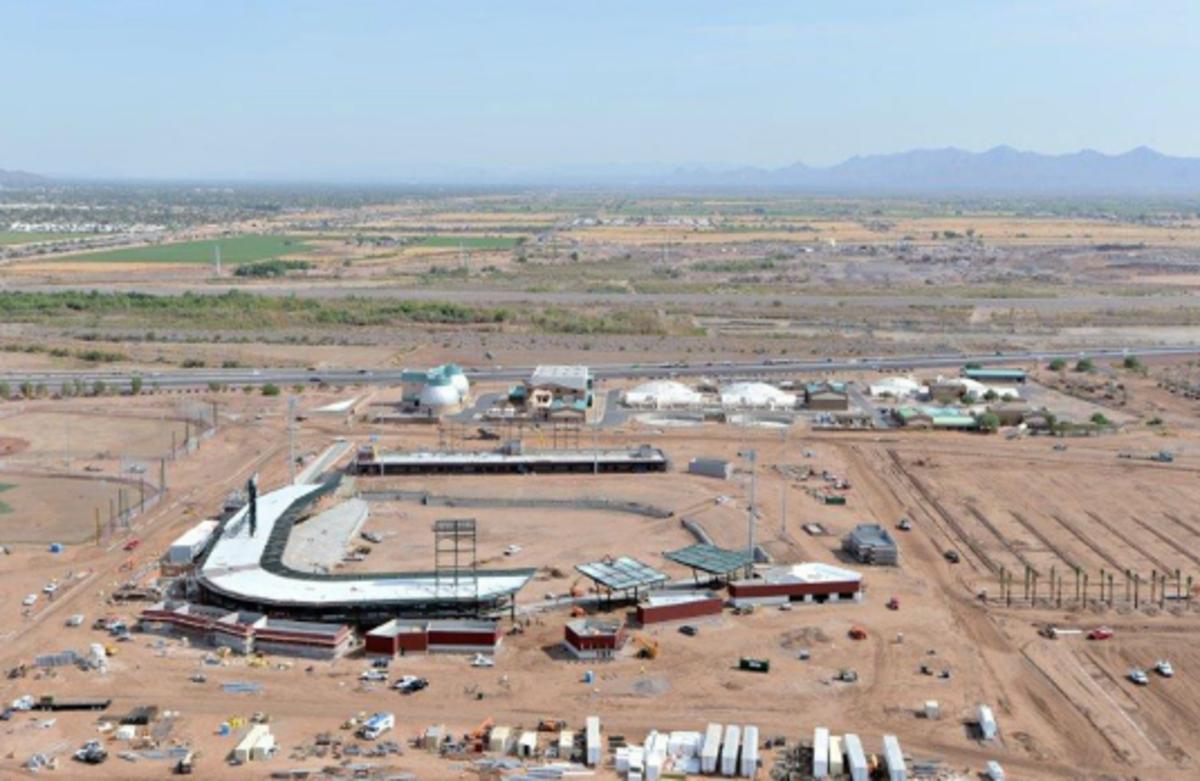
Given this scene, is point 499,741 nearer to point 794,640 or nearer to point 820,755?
point 820,755

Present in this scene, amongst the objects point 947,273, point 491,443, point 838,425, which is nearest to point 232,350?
point 491,443

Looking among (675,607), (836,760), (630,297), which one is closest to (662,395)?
(675,607)

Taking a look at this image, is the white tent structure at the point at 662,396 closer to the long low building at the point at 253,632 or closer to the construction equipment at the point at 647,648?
the construction equipment at the point at 647,648

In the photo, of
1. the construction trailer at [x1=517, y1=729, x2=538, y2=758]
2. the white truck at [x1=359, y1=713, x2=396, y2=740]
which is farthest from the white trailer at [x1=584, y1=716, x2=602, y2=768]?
the white truck at [x1=359, y1=713, x2=396, y2=740]

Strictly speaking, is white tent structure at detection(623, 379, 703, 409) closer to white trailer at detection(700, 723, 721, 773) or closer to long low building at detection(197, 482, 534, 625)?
long low building at detection(197, 482, 534, 625)

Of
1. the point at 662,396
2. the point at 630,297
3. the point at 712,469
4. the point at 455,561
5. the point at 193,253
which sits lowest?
the point at 712,469

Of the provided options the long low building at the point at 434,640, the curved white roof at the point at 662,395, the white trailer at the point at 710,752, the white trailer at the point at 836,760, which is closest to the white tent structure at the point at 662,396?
the curved white roof at the point at 662,395
